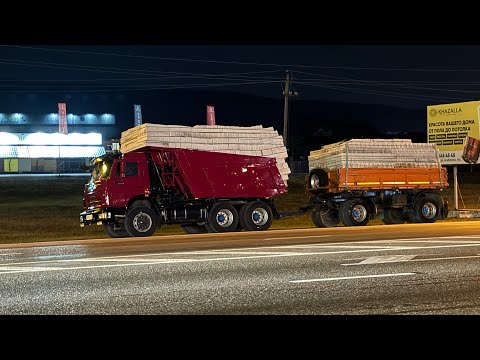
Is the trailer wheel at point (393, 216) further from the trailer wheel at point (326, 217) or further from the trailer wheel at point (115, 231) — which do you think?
the trailer wheel at point (115, 231)

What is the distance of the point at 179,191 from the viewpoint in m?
23.8

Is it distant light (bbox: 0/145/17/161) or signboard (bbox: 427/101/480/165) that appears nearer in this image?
signboard (bbox: 427/101/480/165)

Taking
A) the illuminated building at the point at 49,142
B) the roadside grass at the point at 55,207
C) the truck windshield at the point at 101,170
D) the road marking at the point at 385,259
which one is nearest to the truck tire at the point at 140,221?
the truck windshield at the point at 101,170

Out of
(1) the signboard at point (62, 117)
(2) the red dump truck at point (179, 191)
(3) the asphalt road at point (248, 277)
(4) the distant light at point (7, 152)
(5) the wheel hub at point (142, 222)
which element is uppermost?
(1) the signboard at point (62, 117)

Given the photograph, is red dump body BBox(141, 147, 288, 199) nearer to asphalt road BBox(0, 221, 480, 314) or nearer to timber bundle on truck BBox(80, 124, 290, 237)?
timber bundle on truck BBox(80, 124, 290, 237)

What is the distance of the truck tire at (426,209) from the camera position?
27.0m

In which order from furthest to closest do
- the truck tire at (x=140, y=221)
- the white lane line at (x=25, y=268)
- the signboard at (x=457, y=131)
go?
the signboard at (x=457, y=131) → the truck tire at (x=140, y=221) → the white lane line at (x=25, y=268)

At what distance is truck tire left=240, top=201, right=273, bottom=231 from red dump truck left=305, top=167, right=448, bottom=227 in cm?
282

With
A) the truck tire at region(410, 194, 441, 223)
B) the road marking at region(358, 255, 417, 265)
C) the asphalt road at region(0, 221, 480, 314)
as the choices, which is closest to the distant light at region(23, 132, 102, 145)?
the truck tire at region(410, 194, 441, 223)

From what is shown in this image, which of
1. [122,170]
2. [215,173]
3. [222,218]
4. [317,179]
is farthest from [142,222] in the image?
[317,179]

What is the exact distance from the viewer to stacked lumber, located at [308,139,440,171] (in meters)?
26.1

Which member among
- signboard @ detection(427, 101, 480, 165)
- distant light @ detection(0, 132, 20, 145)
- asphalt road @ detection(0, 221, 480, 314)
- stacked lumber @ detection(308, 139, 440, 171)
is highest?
distant light @ detection(0, 132, 20, 145)
